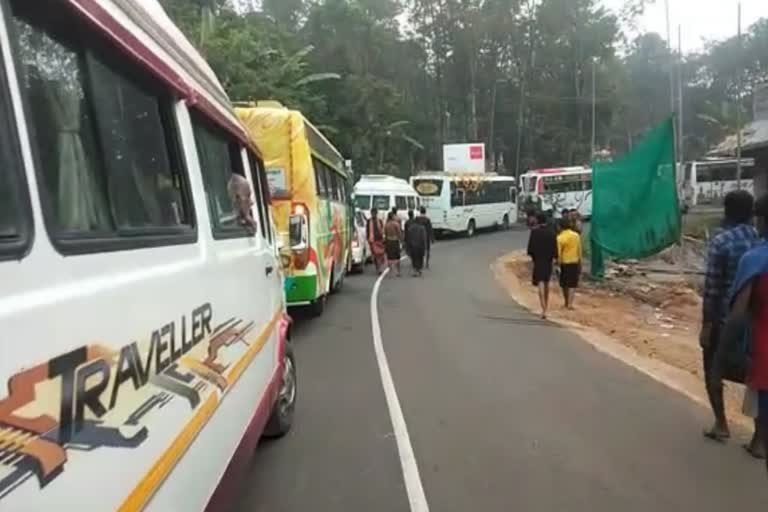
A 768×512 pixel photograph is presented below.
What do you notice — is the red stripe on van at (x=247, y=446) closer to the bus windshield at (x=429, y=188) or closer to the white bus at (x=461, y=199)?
the bus windshield at (x=429, y=188)

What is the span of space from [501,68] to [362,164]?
1570 cm

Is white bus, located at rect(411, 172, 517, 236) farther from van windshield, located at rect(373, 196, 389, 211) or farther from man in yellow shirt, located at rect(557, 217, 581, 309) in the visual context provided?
man in yellow shirt, located at rect(557, 217, 581, 309)

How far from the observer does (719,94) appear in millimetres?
85875

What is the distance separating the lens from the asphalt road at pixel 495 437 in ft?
16.8

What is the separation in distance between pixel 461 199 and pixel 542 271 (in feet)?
87.0

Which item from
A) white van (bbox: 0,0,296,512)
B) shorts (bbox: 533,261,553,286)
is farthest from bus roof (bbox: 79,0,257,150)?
shorts (bbox: 533,261,553,286)

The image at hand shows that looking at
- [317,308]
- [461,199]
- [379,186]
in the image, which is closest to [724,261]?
[317,308]

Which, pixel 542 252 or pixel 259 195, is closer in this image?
pixel 259 195

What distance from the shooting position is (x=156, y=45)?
124 inches

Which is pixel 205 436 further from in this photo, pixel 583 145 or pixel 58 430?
pixel 583 145

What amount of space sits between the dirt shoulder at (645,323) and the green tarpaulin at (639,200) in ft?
3.30

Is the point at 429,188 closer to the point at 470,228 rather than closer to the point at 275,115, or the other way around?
the point at 470,228

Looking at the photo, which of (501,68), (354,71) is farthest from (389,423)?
(501,68)

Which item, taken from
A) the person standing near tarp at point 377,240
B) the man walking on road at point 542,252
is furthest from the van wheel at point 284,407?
the person standing near tarp at point 377,240
